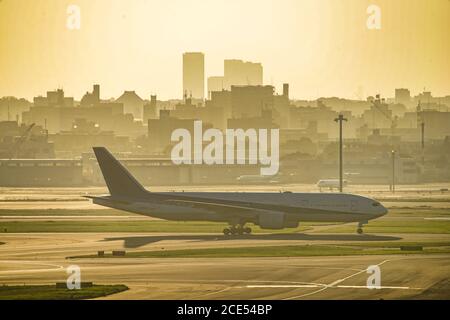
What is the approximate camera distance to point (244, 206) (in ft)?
362

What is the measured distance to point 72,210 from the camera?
5965 inches

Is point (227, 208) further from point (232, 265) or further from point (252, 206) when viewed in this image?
point (232, 265)

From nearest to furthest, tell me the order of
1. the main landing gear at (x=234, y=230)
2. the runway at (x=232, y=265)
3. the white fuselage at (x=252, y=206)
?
the runway at (x=232, y=265) → the white fuselage at (x=252, y=206) → the main landing gear at (x=234, y=230)

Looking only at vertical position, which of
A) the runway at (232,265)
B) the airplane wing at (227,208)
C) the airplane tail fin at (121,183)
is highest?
the airplane tail fin at (121,183)

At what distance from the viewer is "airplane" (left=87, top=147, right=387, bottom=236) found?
110188mm

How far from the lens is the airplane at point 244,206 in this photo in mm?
110188

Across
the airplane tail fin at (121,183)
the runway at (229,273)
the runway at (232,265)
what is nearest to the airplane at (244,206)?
the airplane tail fin at (121,183)

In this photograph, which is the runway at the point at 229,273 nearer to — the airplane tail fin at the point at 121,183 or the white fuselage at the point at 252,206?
the white fuselage at the point at 252,206

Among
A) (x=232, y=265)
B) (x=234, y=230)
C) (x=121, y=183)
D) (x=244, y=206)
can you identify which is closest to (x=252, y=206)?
(x=244, y=206)

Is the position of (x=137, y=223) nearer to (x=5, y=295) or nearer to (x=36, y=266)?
(x=36, y=266)

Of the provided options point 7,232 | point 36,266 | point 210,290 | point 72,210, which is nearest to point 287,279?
point 210,290
